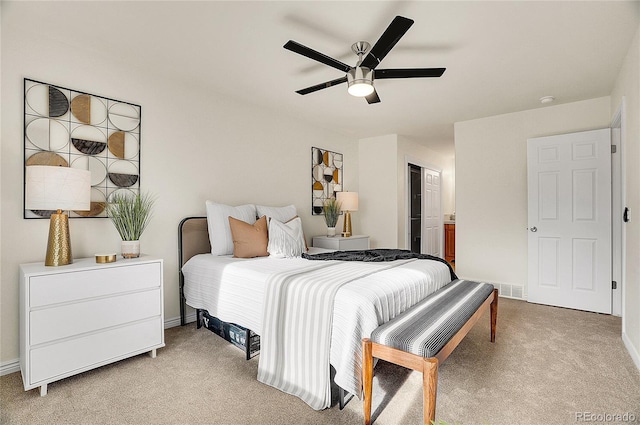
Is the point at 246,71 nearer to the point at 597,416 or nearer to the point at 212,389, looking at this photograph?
the point at 212,389

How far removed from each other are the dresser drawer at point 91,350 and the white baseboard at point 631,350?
3497mm

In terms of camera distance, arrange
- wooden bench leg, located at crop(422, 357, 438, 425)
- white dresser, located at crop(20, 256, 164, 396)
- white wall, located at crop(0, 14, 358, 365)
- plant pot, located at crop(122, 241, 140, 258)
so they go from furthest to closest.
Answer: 1. plant pot, located at crop(122, 241, 140, 258)
2. white wall, located at crop(0, 14, 358, 365)
3. white dresser, located at crop(20, 256, 164, 396)
4. wooden bench leg, located at crop(422, 357, 438, 425)

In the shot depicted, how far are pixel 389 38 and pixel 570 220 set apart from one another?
3286 mm

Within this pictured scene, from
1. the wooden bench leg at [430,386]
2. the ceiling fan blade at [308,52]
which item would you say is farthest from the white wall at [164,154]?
the wooden bench leg at [430,386]

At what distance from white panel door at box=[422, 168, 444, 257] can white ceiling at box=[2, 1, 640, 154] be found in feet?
10.0

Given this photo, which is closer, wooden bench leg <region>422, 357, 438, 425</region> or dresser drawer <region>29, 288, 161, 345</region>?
wooden bench leg <region>422, 357, 438, 425</region>

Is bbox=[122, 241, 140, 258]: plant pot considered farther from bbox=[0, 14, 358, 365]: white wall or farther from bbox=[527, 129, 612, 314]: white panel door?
bbox=[527, 129, 612, 314]: white panel door

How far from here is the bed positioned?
1.75 metres

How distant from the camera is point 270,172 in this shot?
4133 mm

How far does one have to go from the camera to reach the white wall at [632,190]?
2.36 metres

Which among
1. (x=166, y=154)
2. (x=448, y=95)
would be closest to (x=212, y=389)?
(x=166, y=154)

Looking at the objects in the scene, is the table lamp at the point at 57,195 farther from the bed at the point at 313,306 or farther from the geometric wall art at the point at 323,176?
the geometric wall art at the point at 323,176

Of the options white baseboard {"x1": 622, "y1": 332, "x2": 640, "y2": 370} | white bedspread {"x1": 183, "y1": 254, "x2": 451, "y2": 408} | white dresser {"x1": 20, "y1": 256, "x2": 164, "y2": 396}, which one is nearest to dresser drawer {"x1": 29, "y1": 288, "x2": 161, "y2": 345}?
white dresser {"x1": 20, "y1": 256, "x2": 164, "y2": 396}

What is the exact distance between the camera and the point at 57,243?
2148 mm
